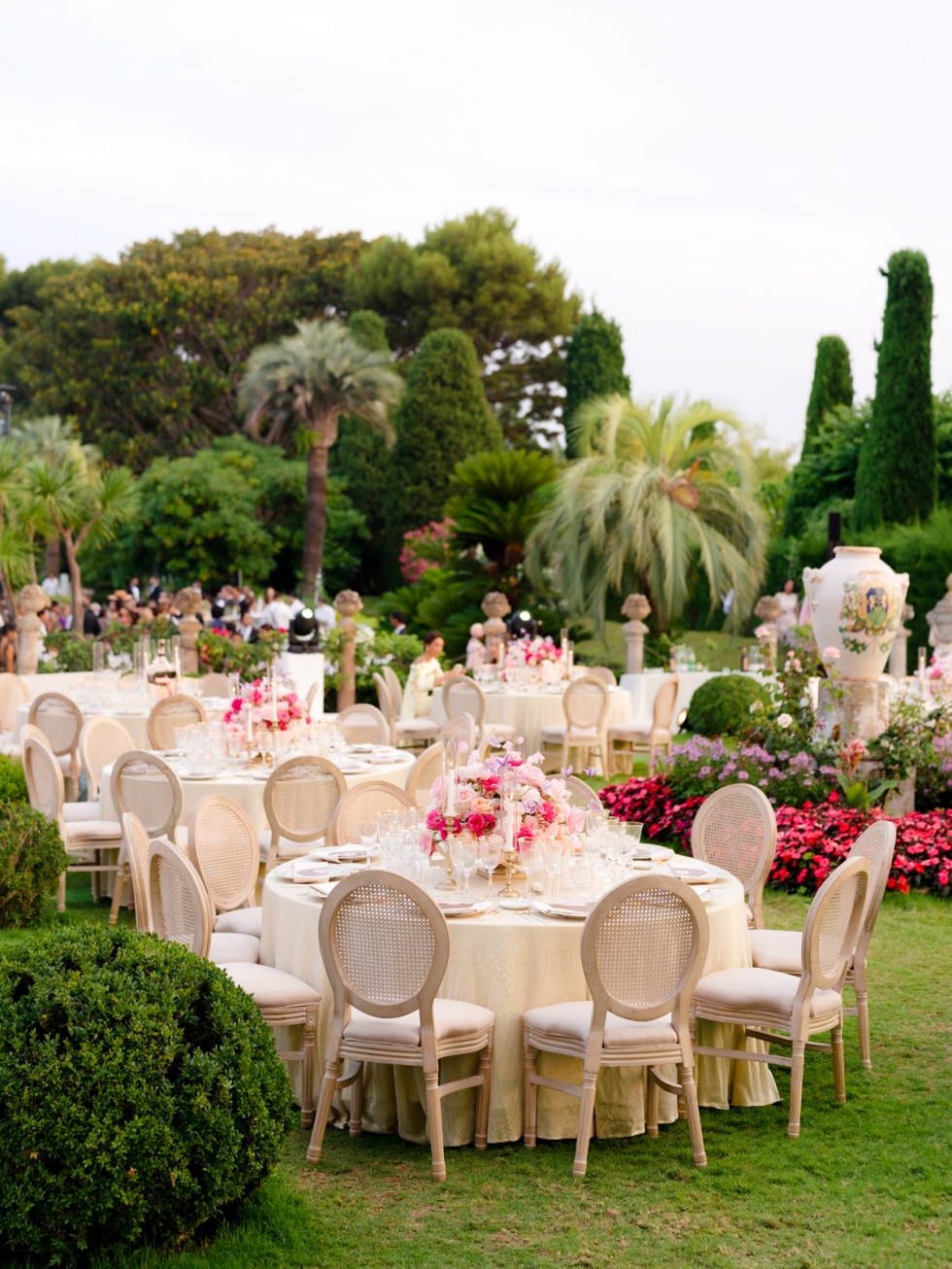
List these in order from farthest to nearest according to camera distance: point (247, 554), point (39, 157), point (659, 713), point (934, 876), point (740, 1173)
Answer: point (247, 554), point (39, 157), point (659, 713), point (934, 876), point (740, 1173)

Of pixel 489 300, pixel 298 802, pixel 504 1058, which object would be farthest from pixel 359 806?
pixel 489 300

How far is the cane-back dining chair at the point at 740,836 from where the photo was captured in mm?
5520

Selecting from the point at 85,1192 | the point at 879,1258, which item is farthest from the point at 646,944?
the point at 85,1192

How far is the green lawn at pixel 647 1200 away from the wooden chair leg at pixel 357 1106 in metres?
0.04

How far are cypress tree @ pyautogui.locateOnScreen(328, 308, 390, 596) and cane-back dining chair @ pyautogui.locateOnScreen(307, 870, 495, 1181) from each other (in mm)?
28421

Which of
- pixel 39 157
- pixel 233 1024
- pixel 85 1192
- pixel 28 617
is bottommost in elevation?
pixel 85 1192

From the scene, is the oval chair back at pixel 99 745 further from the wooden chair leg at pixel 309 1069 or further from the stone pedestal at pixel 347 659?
the stone pedestal at pixel 347 659

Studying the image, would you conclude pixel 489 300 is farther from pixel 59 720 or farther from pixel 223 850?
pixel 223 850

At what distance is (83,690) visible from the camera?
1093cm

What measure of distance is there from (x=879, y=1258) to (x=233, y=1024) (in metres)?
1.81

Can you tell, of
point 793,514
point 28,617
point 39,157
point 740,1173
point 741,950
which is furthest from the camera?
point 793,514

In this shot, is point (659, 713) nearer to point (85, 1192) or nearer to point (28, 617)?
point (28, 617)

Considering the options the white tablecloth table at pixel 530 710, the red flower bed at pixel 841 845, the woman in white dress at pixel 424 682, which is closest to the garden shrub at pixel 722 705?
the white tablecloth table at pixel 530 710

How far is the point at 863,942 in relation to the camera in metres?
5.01
